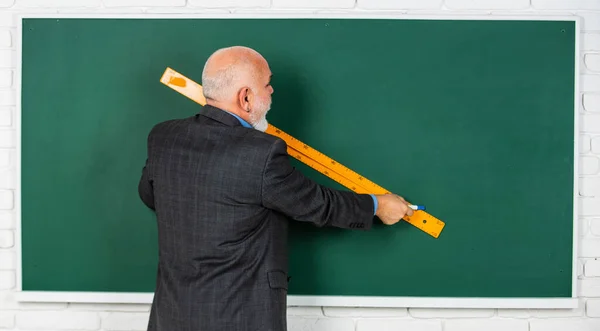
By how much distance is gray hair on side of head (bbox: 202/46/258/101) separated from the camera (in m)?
1.69

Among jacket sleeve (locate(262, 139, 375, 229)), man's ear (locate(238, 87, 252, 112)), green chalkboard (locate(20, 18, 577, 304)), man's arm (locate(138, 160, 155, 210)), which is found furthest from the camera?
green chalkboard (locate(20, 18, 577, 304))

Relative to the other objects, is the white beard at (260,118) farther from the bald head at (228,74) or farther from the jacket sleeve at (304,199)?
the jacket sleeve at (304,199)

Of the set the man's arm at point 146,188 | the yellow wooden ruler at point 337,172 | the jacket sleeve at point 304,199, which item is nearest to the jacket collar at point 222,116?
the jacket sleeve at point 304,199

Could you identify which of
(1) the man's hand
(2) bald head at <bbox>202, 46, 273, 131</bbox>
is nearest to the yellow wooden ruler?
(1) the man's hand

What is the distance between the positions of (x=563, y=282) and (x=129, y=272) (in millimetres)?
1721

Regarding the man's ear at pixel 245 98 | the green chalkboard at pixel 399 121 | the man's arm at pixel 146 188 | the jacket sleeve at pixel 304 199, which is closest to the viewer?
the jacket sleeve at pixel 304 199

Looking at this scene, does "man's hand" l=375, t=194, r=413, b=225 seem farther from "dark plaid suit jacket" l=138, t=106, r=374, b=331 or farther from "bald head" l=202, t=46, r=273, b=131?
"bald head" l=202, t=46, r=273, b=131

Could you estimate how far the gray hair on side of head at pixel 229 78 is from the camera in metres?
1.69

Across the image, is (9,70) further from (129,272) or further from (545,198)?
(545,198)

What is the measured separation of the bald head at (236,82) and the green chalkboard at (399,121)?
392 mm

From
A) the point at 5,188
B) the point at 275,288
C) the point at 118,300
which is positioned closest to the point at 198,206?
the point at 275,288

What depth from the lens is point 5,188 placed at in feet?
7.27

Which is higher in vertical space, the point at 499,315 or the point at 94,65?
the point at 94,65

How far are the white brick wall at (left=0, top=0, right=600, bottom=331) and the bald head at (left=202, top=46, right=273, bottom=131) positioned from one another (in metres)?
0.52
